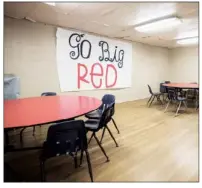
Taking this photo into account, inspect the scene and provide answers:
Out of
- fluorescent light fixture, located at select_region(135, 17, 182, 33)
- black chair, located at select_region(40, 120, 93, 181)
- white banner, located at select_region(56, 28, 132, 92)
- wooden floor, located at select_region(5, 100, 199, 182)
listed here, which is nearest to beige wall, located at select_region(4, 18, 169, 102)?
white banner, located at select_region(56, 28, 132, 92)

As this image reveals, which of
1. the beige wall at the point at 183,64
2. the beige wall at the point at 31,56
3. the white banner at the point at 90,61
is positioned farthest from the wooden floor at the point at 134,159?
the beige wall at the point at 183,64

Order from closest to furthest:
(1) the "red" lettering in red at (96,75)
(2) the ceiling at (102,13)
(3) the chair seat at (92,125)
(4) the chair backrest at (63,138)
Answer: (4) the chair backrest at (63,138) < (3) the chair seat at (92,125) < (2) the ceiling at (102,13) < (1) the "red" lettering in red at (96,75)

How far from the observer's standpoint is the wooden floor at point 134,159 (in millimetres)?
1898

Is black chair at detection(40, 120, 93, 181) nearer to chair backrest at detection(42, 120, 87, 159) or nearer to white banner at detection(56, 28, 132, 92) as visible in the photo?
chair backrest at detection(42, 120, 87, 159)

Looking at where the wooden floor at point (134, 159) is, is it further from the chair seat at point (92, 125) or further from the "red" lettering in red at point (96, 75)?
the "red" lettering in red at point (96, 75)

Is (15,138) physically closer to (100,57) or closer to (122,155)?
(122,155)

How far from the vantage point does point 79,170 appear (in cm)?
205

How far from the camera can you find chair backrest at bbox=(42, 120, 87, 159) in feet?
4.88

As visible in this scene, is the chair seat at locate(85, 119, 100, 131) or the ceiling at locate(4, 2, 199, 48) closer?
the chair seat at locate(85, 119, 100, 131)

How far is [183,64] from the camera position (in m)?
8.04

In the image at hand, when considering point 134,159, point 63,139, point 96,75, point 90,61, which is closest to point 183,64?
point 96,75

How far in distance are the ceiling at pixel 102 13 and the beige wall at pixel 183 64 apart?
3.46m

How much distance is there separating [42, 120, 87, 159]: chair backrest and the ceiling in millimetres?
2041
